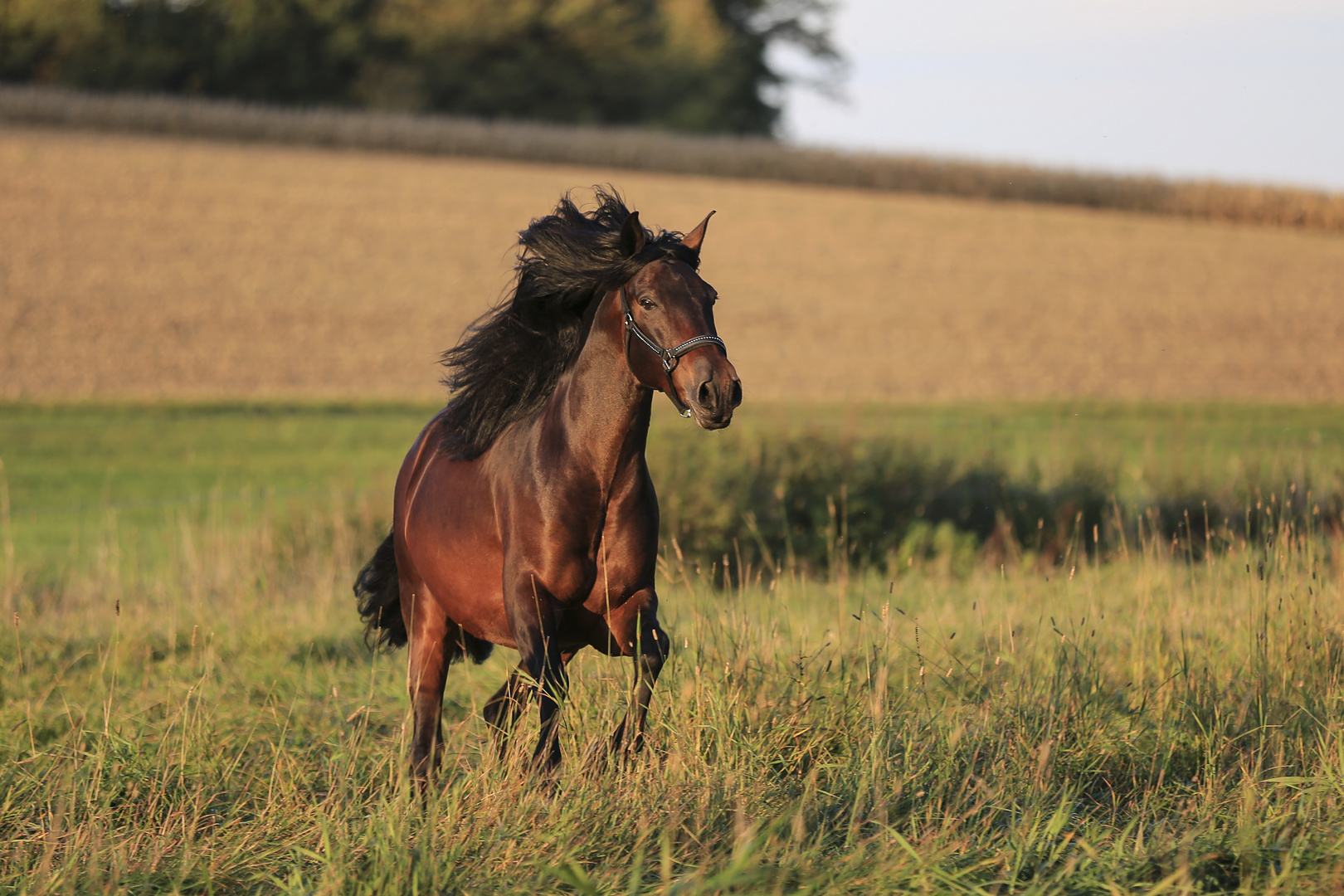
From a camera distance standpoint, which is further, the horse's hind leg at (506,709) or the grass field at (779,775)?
the horse's hind leg at (506,709)

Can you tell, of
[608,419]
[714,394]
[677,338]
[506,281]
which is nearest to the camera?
[714,394]

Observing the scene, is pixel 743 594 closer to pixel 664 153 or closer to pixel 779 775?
pixel 779 775

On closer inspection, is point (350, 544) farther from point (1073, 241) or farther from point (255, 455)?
point (1073, 241)

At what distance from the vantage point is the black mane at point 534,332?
451cm

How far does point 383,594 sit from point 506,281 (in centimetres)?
→ 2732

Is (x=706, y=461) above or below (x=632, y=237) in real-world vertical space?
below

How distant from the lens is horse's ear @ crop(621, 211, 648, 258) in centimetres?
408

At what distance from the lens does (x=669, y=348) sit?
3904 millimetres

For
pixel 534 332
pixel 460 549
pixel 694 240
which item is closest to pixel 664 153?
pixel 534 332

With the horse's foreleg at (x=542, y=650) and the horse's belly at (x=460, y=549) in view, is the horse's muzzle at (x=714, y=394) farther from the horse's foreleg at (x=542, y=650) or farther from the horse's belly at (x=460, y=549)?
the horse's belly at (x=460, y=549)

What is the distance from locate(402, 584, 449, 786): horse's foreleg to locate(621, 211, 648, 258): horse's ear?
5.70ft

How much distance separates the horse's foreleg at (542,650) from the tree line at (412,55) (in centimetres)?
4707

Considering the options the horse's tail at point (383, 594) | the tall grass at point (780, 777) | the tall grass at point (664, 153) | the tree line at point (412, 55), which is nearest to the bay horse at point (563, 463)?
the tall grass at point (780, 777)

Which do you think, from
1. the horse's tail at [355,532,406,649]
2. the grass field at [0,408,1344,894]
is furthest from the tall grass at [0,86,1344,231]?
the horse's tail at [355,532,406,649]
